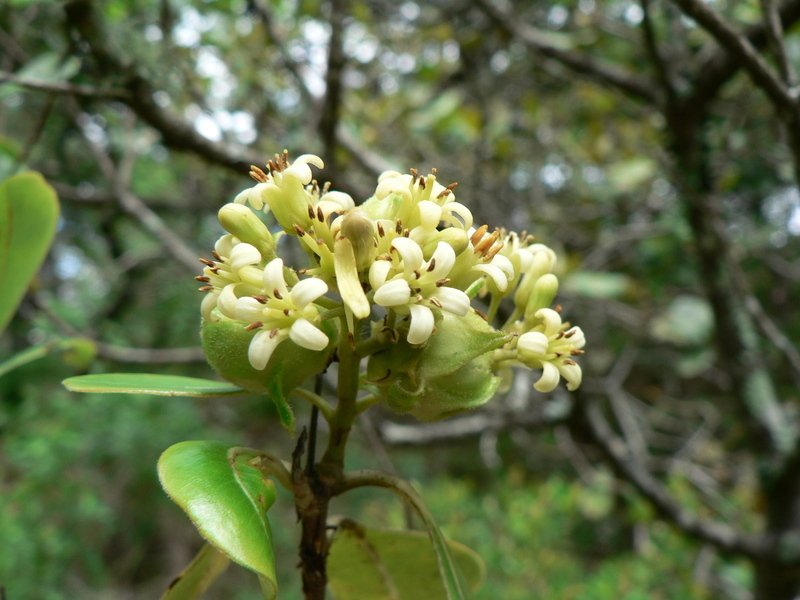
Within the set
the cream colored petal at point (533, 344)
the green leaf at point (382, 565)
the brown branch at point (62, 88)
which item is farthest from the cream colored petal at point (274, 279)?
the brown branch at point (62, 88)

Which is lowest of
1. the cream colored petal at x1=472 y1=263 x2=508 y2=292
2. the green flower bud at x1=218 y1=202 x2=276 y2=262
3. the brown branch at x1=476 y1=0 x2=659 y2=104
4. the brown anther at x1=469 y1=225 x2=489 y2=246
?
the green flower bud at x1=218 y1=202 x2=276 y2=262

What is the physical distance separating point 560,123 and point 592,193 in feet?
2.11

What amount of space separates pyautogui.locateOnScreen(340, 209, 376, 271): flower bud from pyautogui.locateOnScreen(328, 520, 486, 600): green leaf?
0.47m

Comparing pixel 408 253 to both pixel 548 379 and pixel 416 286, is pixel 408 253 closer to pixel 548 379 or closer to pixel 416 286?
pixel 416 286

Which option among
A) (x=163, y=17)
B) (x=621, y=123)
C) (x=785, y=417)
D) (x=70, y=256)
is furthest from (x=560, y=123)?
(x=70, y=256)

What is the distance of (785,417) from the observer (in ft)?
8.46

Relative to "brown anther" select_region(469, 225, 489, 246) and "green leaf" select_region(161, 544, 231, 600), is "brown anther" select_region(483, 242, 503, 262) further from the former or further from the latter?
"green leaf" select_region(161, 544, 231, 600)

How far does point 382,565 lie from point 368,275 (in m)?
0.52

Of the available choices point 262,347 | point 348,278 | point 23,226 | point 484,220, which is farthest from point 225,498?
point 484,220

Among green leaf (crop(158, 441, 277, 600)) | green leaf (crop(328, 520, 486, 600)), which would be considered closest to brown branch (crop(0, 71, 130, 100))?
green leaf (crop(158, 441, 277, 600))

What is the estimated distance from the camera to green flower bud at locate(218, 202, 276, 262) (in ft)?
2.46

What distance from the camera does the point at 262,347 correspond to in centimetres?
66

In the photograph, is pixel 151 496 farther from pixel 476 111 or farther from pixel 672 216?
pixel 672 216

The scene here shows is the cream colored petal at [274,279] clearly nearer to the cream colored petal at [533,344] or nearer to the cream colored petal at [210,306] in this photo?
the cream colored petal at [210,306]
